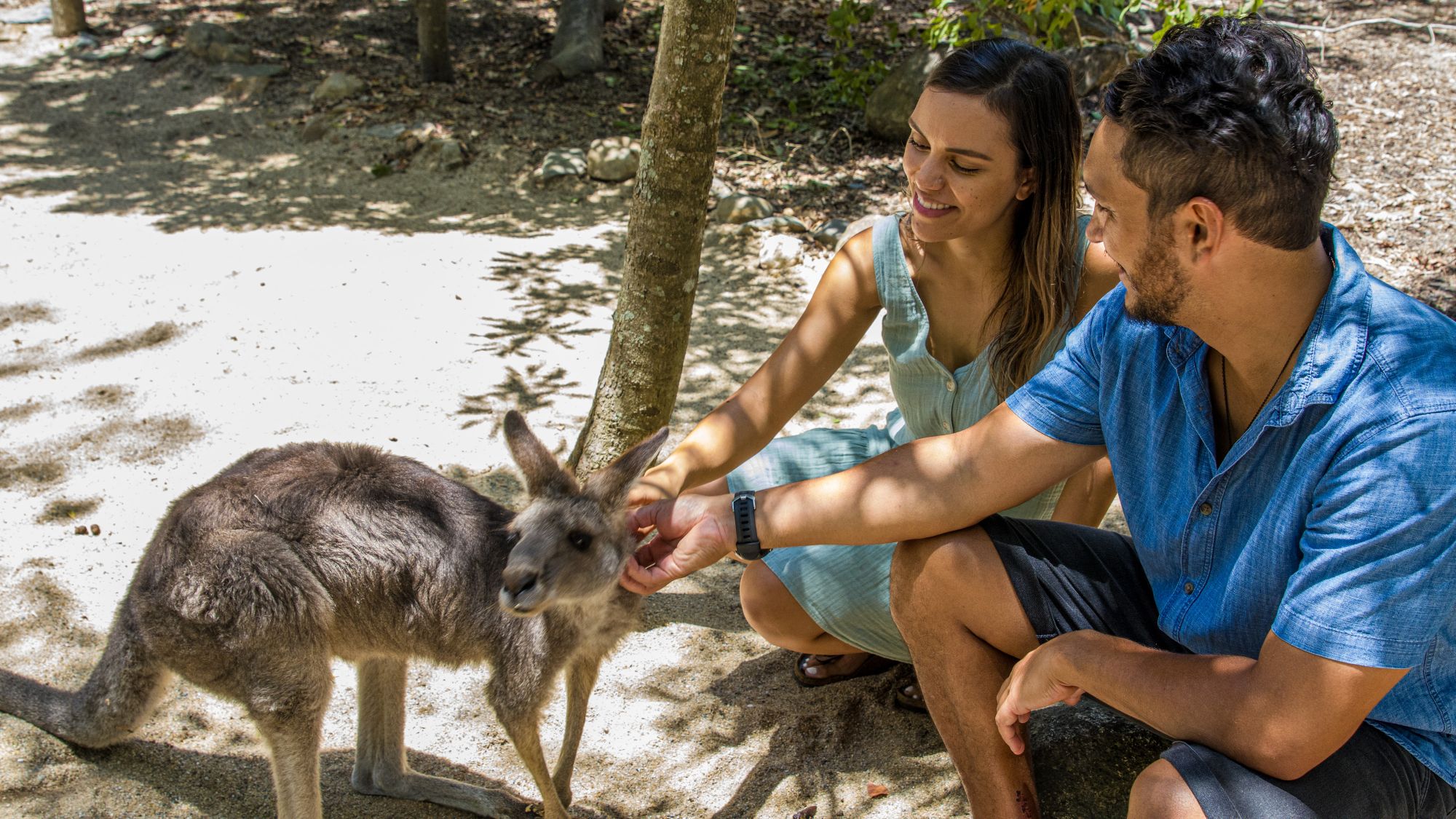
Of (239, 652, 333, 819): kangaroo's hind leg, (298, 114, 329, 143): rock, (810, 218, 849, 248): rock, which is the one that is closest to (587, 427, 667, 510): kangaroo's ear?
(239, 652, 333, 819): kangaroo's hind leg

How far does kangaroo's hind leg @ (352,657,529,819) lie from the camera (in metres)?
3.07

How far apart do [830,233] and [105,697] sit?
15.3 ft

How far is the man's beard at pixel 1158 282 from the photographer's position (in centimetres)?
194

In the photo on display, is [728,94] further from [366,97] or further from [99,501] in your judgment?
[99,501]

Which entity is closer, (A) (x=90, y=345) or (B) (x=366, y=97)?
(A) (x=90, y=345)

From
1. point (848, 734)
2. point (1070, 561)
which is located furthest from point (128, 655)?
point (1070, 561)

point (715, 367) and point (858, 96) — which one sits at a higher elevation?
point (858, 96)

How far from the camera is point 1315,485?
1870mm

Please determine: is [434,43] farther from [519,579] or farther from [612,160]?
[519,579]

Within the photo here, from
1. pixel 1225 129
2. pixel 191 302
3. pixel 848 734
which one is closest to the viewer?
pixel 1225 129

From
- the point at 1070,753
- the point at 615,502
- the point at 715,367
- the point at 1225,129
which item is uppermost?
the point at 1225,129

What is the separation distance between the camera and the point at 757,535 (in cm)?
259

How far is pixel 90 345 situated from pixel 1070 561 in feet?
15.7

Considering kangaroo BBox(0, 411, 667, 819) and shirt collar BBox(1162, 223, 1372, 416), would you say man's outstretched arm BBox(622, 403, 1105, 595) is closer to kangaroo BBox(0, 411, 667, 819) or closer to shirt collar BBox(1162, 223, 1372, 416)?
kangaroo BBox(0, 411, 667, 819)
